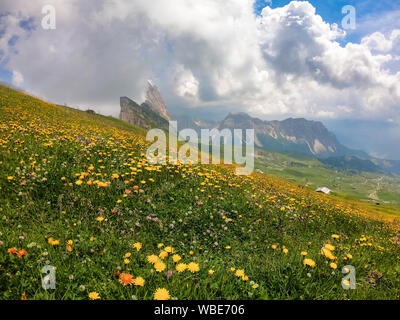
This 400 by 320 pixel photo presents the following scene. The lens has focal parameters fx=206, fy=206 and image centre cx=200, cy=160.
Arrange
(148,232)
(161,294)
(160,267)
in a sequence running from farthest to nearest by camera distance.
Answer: (148,232) → (160,267) → (161,294)

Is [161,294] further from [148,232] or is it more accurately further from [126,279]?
[148,232]

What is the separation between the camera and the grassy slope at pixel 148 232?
125 inches

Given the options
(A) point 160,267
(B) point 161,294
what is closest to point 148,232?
(A) point 160,267

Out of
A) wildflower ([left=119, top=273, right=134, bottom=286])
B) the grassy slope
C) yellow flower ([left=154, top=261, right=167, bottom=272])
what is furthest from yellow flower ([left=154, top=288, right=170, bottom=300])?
wildflower ([left=119, top=273, right=134, bottom=286])

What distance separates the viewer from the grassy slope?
Answer: 3.17m

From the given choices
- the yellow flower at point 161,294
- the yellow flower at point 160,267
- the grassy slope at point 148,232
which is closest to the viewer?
the yellow flower at point 161,294

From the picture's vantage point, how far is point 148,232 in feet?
16.9

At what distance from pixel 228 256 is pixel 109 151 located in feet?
21.9

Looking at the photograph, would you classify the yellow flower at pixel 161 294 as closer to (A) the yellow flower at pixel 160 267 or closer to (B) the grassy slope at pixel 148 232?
(B) the grassy slope at pixel 148 232

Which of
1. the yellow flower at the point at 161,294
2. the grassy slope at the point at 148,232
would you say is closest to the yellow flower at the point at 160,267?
the grassy slope at the point at 148,232

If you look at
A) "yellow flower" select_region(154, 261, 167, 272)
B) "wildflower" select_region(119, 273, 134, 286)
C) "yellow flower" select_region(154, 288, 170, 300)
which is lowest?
"yellow flower" select_region(154, 288, 170, 300)

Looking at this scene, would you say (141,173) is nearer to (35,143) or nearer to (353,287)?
(35,143)

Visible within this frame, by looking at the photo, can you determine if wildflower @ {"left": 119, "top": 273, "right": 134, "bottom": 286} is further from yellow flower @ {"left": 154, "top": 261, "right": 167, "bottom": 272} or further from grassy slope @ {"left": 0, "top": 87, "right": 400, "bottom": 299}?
yellow flower @ {"left": 154, "top": 261, "right": 167, "bottom": 272}

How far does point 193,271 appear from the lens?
3.28 meters
